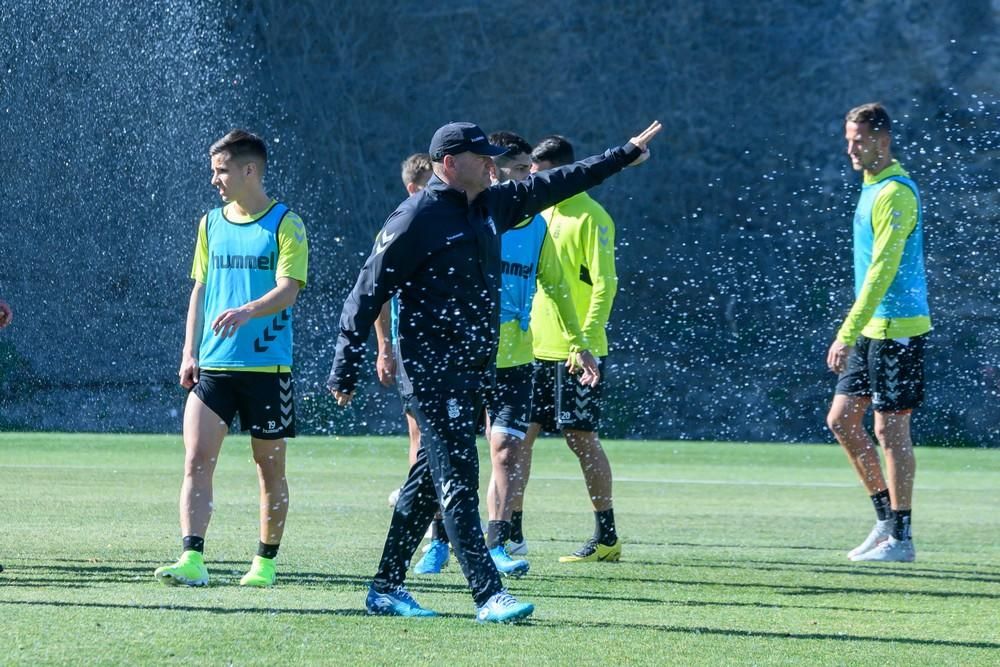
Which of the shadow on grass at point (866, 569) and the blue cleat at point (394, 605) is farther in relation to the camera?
the shadow on grass at point (866, 569)

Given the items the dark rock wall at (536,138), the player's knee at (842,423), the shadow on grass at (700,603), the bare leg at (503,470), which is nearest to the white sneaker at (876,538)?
the player's knee at (842,423)

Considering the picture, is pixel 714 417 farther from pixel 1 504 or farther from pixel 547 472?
pixel 1 504

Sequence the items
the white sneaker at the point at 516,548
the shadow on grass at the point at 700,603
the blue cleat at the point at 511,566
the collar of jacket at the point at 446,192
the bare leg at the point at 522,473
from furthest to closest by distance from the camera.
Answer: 1. the white sneaker at the point at 516,548
2. the bare leg at the point at 522,473
3. the blue cleat at the point at 511,566
4. the shadow on grass at the point at 700,603
5. the collar of jacket at the point at 446,192

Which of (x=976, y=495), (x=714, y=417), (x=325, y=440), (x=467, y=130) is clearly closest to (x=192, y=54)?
(x=325, y=440)

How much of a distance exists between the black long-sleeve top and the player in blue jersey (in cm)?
106

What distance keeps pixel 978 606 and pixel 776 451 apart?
12.3m

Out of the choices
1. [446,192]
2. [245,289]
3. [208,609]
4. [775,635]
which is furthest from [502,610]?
[245,289]

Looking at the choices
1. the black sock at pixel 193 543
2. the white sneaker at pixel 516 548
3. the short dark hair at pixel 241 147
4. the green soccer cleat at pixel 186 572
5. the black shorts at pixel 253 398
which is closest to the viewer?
the green soccer cleat at pixel 186 572

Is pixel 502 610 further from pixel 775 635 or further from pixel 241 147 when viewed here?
pixel 241 147

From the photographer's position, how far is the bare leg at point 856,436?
8383 millimetres

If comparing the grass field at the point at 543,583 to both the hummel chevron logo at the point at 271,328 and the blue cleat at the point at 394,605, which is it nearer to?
the blue cleat at the point at 394,605

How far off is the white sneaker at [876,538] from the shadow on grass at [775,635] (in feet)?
9.08

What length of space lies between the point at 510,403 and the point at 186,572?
175 cm

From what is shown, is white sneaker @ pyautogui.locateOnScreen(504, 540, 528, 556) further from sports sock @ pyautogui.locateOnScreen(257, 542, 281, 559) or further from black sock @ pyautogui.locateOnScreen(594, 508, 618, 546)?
sports sock @ pyautogui.locateOnScreen(257, 542, 281, 559)
